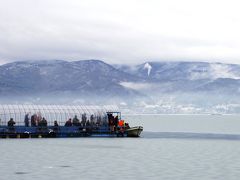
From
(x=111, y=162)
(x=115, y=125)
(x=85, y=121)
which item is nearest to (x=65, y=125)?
(x=85, y=121)

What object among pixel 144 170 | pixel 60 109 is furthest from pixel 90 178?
pixel 60 109

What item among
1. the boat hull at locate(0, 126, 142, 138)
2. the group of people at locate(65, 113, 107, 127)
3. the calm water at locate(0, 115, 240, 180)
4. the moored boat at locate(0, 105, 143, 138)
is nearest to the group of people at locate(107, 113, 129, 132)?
the moored boat at locate(0, 105, 143, 138)

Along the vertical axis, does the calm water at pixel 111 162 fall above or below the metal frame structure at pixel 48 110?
below

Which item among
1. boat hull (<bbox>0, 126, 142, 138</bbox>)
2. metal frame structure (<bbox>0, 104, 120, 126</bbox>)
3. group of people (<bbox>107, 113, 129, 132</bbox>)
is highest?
metal frame structure (<bbox>0, 104, 120, 126</bbox>)

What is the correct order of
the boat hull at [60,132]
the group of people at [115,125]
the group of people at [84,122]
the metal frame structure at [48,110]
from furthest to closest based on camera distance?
the metal frame structure at [48,110], the group of people at [115,125], the group of people at [84,122], the boat hull at [60,132]

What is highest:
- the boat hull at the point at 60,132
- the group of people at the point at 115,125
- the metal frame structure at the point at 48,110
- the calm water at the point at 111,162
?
the metal frame structure at the point at 48,110

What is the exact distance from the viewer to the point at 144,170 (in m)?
59.5

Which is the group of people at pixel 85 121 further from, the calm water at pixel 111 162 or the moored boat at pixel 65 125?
the calm water at pixel 111 162

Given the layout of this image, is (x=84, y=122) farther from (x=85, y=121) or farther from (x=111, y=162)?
(x=111, y=162)

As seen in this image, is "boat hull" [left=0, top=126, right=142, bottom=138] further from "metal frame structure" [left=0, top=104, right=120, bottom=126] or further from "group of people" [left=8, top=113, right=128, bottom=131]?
"metal frame structure" [left=0, top=104, right=120, bottom=126]

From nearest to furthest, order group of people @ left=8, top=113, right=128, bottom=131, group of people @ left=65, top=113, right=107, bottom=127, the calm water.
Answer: the calm water, group of people @ left=8, top=113, right=128, bottom=131, group of people @ left=65, top=113, right=107, bottom=127

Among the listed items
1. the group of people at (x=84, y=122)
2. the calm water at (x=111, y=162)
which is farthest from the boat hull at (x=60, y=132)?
the calm water at (x=111, y=162)

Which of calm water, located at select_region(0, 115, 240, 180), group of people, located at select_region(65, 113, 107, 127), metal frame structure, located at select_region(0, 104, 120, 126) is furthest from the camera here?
metal frame structure, located at select_region(0, 104, 120, 126)

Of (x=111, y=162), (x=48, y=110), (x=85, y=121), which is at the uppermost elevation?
(x=48, y=110)
